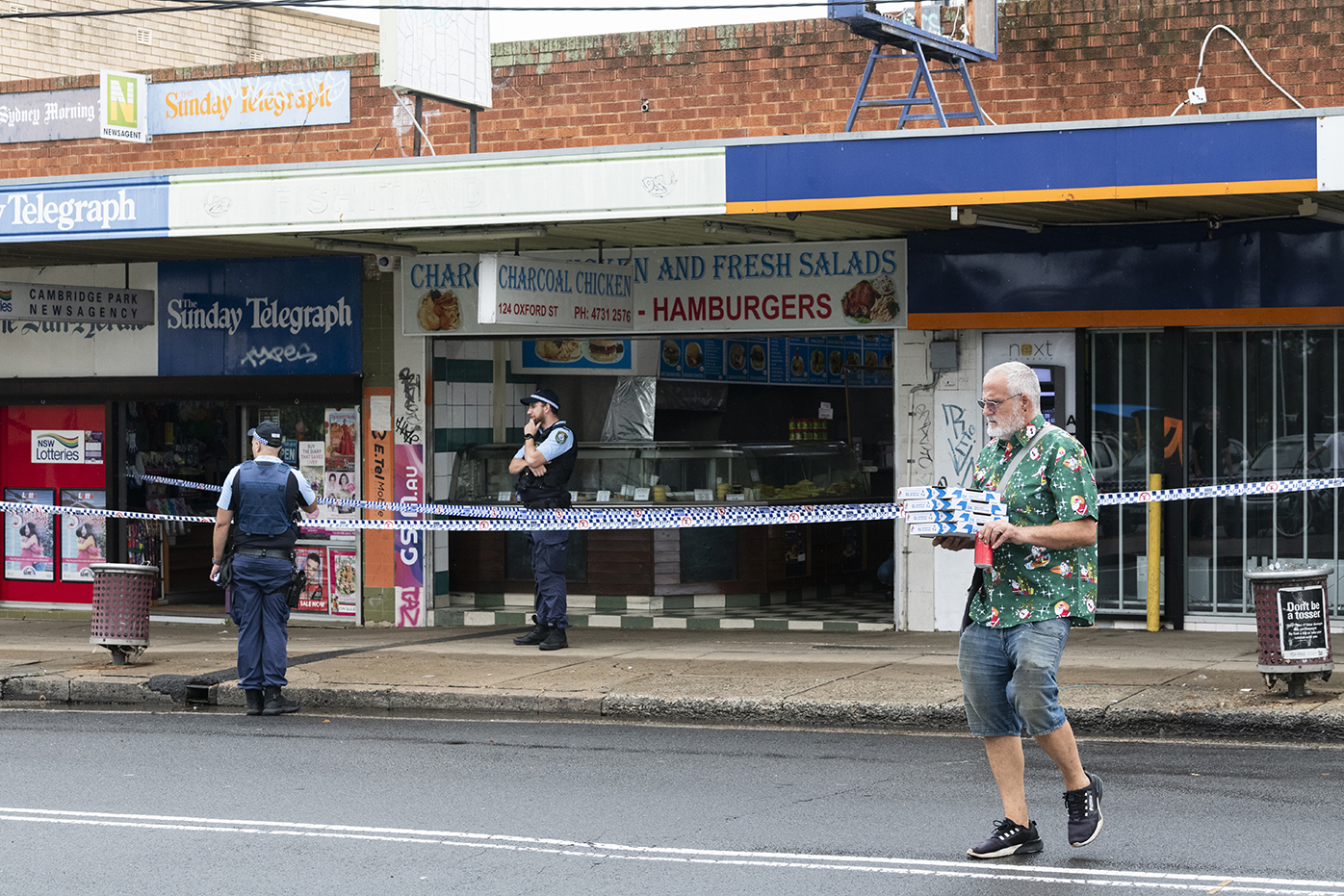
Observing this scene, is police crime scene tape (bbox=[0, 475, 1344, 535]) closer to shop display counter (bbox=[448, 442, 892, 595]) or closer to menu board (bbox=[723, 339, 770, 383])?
shop display counter (bbox=[448, 442, 892, 595])

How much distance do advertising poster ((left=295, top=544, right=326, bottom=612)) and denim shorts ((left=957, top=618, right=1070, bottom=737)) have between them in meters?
10.0

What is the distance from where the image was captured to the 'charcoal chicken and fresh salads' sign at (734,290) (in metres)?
13.2

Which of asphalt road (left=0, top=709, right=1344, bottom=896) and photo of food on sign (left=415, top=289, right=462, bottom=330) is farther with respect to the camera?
photo of food on sign (left=415, top=289, right=462, bottom=330)

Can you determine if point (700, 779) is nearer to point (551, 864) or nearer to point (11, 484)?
point (551, 864)

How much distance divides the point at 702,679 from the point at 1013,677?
4822 millimetres

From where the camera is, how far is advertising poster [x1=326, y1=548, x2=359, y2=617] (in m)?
15.0

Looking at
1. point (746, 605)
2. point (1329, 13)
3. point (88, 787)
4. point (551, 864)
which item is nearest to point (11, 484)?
point (746, 605)

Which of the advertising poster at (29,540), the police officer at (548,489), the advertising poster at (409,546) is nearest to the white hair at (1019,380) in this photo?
the police officer at (548,489)

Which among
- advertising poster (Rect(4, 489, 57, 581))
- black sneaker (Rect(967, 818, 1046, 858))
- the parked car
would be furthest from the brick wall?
black sneaker (Rect(967, 818, 1046, 858))

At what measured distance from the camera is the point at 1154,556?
12.6 meters

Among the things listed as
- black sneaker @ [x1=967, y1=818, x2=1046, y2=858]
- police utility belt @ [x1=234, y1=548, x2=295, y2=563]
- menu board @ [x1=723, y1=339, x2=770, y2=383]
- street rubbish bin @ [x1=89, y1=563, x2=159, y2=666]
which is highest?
menu board @ [x1=723, y1=339, x2=770, y2=383]

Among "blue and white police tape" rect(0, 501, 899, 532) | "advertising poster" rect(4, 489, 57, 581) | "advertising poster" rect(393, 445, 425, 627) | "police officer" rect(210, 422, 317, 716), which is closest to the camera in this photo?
"police officer" rect(210, 422, 317, 716)

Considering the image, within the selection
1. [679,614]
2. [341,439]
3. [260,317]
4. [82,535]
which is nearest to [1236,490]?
[679,614]

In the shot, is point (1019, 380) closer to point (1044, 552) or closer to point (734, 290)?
point (1044, 552)
